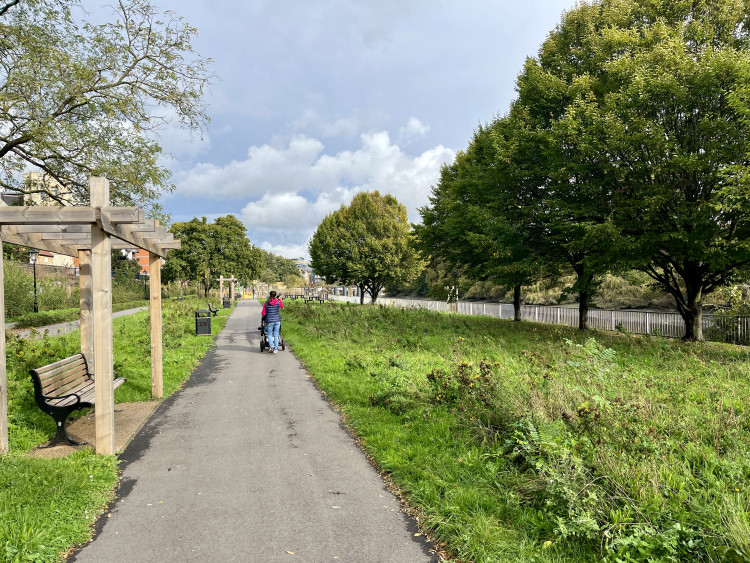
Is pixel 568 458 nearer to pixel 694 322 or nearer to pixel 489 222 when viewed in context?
pixel 489 222

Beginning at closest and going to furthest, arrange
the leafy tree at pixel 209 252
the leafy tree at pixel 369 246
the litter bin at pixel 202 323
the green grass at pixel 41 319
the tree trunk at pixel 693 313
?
the tree trunk at pixel 693 313 → the litter bin at pixel 202 323 → the green grass at pixel 41 319 → the leafy tree at pixel 369 246 → the leafy tree at pixel 209 252

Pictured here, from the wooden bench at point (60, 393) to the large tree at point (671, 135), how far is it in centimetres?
1282

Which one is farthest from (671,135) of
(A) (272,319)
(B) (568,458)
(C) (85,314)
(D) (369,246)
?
(D) (369,246)

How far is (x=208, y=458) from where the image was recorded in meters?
4.96

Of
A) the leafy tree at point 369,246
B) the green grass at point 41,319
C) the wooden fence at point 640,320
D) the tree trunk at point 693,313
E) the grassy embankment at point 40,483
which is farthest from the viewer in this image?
the leafy tree at point 369,246

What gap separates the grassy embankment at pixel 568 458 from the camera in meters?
2.97

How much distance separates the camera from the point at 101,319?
4906mm

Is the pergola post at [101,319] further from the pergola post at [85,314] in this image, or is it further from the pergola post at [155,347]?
the pergola post at [85,314]

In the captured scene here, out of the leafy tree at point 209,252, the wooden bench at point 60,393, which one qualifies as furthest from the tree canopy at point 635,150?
the leafy tree at point 209,252

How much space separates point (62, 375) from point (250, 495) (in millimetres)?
3706

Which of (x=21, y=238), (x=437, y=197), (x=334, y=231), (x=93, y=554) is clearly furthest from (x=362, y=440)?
(x=334, y=231)

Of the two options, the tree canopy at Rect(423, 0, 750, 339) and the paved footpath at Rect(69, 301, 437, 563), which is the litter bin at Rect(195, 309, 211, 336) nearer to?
the paved footpath at Rect(69, 301, 437, 563)

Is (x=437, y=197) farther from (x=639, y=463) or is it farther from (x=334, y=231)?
(x=639, y=463)

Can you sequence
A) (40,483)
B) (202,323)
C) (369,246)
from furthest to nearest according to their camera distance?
(369,246), (202,323), (40,483)
